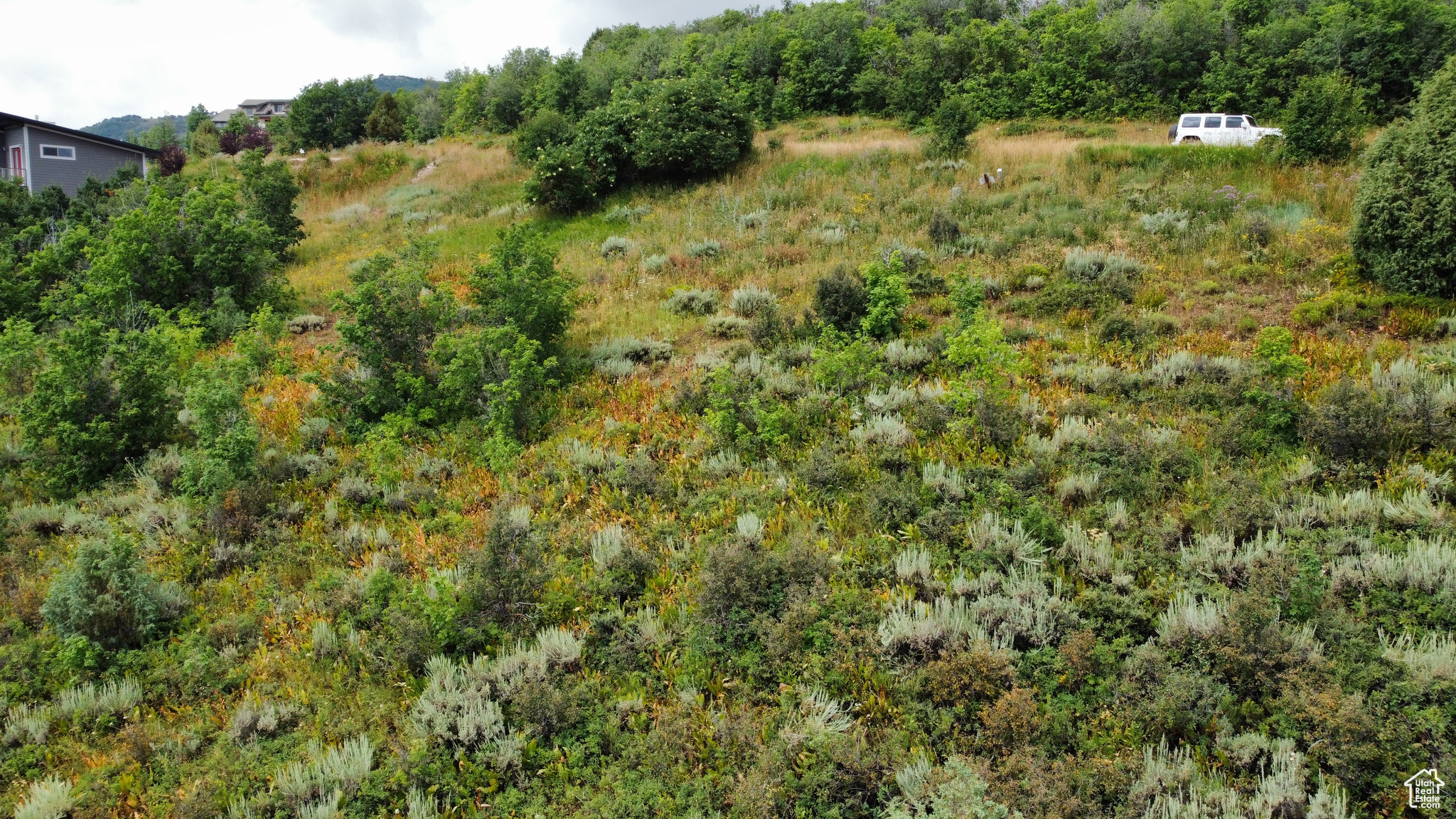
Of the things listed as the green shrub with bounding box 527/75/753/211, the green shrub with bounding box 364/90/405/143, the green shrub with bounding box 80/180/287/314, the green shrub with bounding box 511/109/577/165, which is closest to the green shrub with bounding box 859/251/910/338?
the green shrub with bounding box 527/75/753/211

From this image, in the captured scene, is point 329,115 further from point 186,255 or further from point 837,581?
point 837,581

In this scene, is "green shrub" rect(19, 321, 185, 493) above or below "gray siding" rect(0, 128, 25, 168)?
below

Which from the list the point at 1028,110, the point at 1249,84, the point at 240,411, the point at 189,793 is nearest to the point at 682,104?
the point at 240,411

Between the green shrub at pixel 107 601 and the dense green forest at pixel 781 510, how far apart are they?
3 centimetres

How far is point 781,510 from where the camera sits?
630 cm

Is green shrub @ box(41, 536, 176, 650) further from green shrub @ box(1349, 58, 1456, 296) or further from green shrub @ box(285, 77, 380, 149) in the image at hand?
green shrub @ box(285, 77, 380, 149)

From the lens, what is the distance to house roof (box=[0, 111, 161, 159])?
32781mm

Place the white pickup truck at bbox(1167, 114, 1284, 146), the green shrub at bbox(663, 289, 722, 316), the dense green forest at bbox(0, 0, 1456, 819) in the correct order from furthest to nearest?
the white pickup truck at bbox(1167, 114, 1284, 146)
the green shrub at bbox(663, 289, 722, 316)
the dense green forest at bbox(0, 0, 1456, 819)

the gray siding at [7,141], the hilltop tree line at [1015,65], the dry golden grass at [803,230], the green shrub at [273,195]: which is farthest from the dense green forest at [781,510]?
the gray siding at [7,141]

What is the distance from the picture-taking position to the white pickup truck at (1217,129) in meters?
22.2

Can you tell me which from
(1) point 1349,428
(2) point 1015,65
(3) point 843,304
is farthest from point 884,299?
(2) point 1015,65

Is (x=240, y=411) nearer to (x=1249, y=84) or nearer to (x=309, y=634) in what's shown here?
(x=309, y=634)

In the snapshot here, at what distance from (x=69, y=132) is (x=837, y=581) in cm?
4656

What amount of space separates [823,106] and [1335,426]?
129 ft
